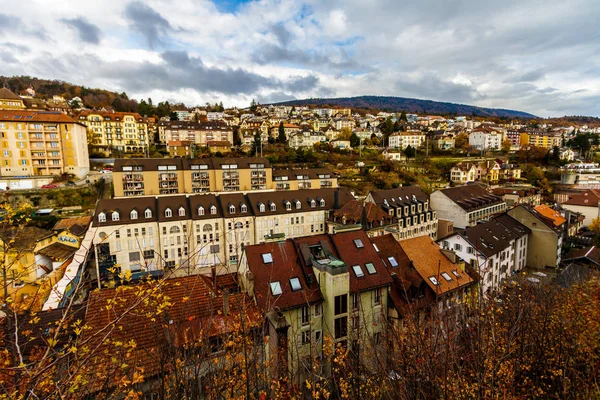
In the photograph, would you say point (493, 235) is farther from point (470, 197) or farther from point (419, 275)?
point (470, 197)

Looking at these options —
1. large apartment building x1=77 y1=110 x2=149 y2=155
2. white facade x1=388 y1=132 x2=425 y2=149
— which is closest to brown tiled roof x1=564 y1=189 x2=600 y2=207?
white facade x1=388 y1=132 x2=425 y2=149

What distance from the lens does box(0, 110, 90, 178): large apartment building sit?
188ft

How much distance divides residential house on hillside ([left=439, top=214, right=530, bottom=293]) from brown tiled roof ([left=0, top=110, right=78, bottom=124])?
68.6 m

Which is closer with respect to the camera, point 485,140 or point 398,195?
point 398,195

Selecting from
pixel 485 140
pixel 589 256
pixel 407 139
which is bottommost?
pixel 589 256

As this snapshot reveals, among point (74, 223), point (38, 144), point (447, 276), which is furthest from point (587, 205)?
point (38, 144)

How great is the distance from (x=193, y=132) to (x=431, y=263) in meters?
85.6

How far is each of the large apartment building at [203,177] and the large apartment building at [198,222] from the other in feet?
45.4

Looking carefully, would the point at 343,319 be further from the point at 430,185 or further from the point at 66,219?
the point at 430,185

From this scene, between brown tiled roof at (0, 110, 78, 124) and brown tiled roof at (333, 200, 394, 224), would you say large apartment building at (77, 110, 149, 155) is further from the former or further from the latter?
brown tiled roof at (333, 200, 394, 224)

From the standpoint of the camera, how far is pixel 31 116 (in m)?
59.3

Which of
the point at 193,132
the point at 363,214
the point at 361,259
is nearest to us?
the point at 361,259

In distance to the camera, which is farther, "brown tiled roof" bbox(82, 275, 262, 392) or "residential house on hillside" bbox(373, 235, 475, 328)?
"residential house on hillside" bbox(373, 235, 475, 328)

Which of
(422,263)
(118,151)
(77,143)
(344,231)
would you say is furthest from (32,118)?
(422,263)
